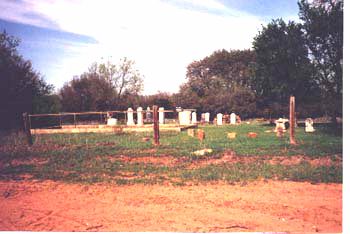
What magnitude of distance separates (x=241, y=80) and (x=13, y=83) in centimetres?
3015

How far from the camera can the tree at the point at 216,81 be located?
3362 cm

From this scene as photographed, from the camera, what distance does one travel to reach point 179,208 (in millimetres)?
4555

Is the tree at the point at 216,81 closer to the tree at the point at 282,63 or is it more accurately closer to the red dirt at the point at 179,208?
the tree at the point at 282,63

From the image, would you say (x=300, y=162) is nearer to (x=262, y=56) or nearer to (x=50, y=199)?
(x=50, y=199)

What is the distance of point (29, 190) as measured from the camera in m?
5.71

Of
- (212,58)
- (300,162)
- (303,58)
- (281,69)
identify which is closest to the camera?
(300,162)

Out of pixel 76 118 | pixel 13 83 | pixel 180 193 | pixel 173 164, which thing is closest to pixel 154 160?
pixel 173 164

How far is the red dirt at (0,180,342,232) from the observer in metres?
4.22

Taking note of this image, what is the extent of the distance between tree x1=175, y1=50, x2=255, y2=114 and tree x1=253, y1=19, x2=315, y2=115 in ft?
31.4

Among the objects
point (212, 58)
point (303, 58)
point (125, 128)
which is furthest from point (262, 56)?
point (212, 58)

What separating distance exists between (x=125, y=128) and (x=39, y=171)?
11265mm

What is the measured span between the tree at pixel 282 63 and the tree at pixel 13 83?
1217cm

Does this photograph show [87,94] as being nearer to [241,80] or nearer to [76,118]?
[76,118]

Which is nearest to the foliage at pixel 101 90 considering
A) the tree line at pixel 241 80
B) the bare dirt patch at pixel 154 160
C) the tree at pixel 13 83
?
the tree line at pixel 241 80
